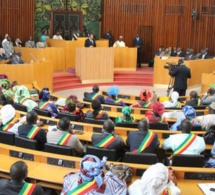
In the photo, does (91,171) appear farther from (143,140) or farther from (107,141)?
(143,140)

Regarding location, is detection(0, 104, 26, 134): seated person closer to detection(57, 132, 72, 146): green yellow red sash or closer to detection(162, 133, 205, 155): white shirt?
detection(57, 132, 72, 146): green yellow red sash

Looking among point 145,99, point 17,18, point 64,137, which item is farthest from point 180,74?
point 17,18

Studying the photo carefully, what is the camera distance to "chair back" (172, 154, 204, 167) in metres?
4.21

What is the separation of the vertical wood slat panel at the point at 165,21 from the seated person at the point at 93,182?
1339 centimetres

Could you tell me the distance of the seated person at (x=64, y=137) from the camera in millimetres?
4665

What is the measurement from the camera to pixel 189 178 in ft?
13.1

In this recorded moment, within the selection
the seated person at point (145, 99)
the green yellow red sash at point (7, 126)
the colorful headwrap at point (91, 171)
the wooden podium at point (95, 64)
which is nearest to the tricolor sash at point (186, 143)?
the colorful headwrap at point (91, 171)

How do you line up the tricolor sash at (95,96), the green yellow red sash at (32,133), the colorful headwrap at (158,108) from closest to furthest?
the green yellow red sash at (32,133) → the colorful headwrap at (158,108) → the tricolor sash at (95,96)

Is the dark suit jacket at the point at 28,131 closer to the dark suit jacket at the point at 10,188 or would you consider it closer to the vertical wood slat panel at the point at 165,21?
the dark suit jacket at the point at 10,188

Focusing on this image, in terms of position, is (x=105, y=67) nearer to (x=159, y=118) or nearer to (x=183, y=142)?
(x=159, y=118)

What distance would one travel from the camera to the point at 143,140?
468cm

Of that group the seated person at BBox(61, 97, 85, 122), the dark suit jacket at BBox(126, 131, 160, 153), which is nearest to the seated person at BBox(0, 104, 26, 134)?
the seated person at BBox(61, 97, 85, 122)

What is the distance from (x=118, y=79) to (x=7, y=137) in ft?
30.5

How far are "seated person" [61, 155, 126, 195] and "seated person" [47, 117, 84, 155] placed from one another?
4.38ft
